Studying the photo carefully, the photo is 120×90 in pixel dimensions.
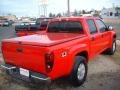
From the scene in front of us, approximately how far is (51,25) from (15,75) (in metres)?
2.57

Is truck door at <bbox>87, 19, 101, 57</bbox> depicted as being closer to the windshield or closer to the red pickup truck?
the red pickup truck

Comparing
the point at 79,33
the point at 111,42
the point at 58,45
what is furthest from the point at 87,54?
the point at 111,42

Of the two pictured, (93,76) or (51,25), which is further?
(51,25)

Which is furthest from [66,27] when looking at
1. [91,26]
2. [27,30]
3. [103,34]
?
[27,30]

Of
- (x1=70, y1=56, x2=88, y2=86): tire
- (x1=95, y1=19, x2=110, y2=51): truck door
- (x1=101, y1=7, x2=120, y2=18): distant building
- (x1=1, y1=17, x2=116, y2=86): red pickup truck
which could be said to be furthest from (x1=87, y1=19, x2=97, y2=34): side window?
(x1=101, y1=7, x2=120, y2=18): distant building

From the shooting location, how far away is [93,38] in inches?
277

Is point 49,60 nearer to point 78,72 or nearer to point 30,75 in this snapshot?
point 30,75

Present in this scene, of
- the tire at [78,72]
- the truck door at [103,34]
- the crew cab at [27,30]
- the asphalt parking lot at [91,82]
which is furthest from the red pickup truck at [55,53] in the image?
the crew cab at [27,30]

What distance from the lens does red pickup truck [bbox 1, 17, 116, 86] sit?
199 inches

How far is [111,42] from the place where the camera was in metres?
9.43

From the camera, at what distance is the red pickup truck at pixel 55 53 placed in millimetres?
5066

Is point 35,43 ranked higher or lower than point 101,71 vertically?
higher

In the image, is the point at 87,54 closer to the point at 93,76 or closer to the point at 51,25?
the point at 93,76

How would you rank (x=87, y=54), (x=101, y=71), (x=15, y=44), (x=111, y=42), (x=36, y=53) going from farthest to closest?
(x=111, y=42), (x=101, y=71), (x=87, y=54), (x=15, y=44), (x=36, y=53)
